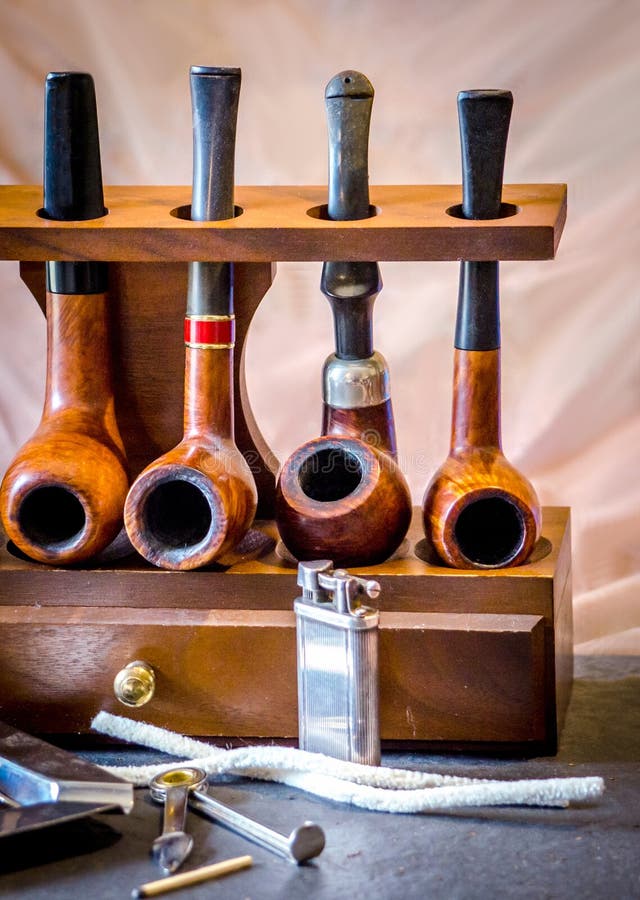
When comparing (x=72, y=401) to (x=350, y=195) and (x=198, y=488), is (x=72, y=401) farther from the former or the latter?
(x=350, y=195)

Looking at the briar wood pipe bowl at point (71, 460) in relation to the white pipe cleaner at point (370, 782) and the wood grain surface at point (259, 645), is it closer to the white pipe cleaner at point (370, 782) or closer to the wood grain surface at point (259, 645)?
the wood grain surface at point (259, 645)

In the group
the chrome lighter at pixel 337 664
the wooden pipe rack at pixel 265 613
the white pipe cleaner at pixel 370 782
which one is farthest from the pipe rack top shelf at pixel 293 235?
the white pipe cleaner at pixel 370 782

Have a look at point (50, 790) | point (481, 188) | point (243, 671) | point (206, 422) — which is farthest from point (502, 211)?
point (50, 790)

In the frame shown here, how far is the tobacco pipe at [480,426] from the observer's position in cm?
97

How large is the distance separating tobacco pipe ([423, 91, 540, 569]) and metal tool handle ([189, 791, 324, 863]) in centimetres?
23

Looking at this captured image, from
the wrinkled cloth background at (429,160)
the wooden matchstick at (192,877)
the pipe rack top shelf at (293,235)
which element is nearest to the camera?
the wooden matchstick at (192,877)

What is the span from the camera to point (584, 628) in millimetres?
1340

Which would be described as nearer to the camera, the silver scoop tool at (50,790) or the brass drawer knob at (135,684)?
the silver scoop tool at (50,790)

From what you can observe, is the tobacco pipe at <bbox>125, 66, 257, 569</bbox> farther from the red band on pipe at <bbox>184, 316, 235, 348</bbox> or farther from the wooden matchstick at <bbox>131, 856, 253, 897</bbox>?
the wooden matchstick at <bbox>131, 856, 253, 897</bbox>

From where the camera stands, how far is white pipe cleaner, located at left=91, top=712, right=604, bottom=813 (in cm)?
90

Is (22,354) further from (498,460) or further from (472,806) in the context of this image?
(472,806)

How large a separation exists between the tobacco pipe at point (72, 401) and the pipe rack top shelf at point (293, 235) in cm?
4

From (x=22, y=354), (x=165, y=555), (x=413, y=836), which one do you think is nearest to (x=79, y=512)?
(x=165, y=555)

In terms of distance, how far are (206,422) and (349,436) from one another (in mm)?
100
